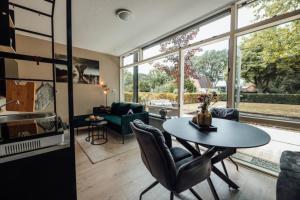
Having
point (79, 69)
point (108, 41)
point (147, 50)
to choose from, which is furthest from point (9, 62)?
point (147, 50)

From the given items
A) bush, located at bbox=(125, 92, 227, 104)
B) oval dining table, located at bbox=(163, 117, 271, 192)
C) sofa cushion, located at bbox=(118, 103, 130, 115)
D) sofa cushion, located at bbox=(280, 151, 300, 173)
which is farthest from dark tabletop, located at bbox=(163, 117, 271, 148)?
sofa cushion, located at bbox=(118, 103, 130, 115)

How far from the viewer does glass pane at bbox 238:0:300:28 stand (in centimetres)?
207

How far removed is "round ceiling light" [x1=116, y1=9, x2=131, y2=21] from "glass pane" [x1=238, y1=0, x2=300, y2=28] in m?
1.98

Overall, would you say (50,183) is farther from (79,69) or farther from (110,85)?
(110,85)

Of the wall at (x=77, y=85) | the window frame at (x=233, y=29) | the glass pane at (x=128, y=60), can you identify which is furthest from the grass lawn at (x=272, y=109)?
the wall at (x=77, y=85)

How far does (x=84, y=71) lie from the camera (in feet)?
15.5

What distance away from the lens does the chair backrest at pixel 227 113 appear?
7.42 feet

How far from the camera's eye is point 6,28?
0.77m

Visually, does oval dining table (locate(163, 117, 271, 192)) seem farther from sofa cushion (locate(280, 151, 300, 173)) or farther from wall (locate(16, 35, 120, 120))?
wall (locate(16, 35, 120, 120))

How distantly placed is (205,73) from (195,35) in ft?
2.85

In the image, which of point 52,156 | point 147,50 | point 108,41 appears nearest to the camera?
point 52,156

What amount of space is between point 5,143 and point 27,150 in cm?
10

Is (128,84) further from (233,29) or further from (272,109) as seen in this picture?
(272,109)

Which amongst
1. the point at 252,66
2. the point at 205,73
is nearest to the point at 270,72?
the point at 252,66
